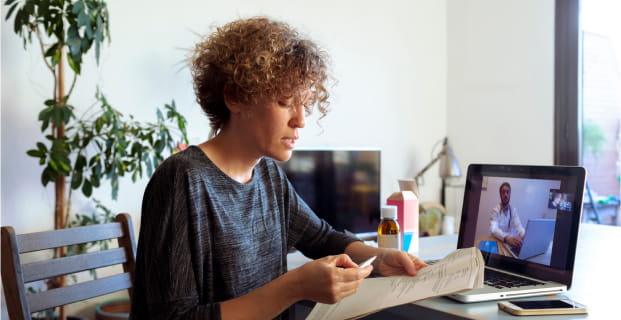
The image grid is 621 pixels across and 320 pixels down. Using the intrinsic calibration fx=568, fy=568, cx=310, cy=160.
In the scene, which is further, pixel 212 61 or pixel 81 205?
pixel 81 205

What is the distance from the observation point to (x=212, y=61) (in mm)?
1134

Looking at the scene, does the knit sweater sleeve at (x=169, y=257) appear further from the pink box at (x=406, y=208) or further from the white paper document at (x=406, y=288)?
the pink box at (x=406, y=208)

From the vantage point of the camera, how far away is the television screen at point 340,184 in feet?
10.3

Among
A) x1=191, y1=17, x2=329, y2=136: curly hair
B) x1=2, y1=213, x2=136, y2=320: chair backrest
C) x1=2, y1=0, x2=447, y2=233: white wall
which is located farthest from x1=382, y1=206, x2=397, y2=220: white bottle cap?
x1=2, y1=0, x2=447, y2=233: white wall

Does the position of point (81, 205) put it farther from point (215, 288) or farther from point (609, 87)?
point (609, 87)

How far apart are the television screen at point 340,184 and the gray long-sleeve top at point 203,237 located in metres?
1.85

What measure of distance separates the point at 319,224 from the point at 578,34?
2806mm

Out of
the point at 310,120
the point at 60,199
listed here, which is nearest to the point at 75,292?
the point at 60,199

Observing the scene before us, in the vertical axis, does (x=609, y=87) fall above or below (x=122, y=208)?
above

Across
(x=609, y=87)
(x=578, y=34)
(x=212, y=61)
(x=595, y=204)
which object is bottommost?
(x=595, y=204)

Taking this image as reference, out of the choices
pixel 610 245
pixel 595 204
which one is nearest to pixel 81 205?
pixel 610 245

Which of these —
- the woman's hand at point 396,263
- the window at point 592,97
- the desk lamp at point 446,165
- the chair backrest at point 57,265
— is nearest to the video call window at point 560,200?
the woman's hand at point 396,263

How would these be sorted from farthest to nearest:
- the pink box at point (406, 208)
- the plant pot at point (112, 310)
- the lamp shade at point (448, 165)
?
the lamp shade at point (448, 165)
the plant pot at point (112, 310)
the pink box at point (406, 208)

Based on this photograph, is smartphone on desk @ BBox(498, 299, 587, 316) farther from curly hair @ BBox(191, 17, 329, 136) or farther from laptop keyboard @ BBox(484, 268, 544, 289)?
curly hair @ BBox(191, 17, 329, 136)
